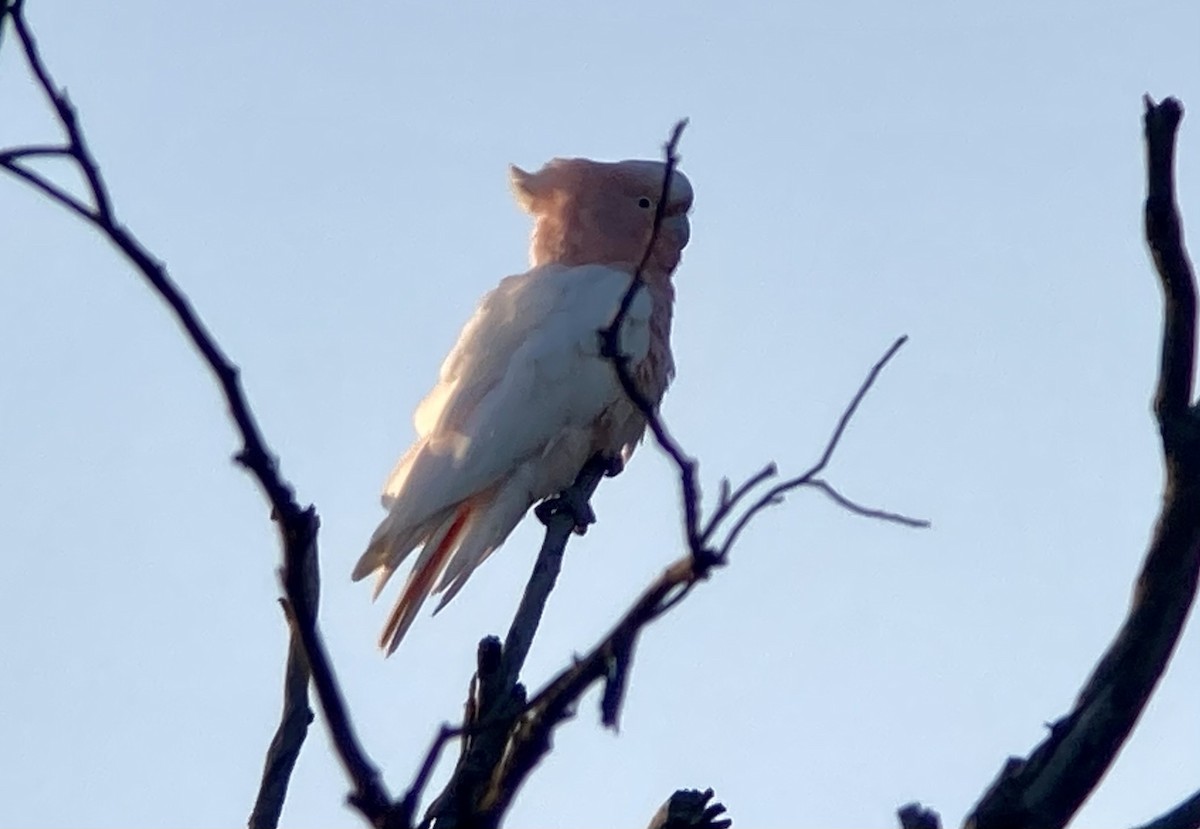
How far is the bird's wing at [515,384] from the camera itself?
443 cm

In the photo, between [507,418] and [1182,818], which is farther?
[507,418]

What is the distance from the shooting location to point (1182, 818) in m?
1.94

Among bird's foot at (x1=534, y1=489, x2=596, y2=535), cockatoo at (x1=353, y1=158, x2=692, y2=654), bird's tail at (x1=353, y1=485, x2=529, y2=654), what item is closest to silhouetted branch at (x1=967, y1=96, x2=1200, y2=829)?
bird's foot at (x1=534, y1=489, x2=596, y2=535)

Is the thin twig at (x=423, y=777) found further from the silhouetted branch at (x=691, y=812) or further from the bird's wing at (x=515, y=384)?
the bird's wing at (x=515, y=384)

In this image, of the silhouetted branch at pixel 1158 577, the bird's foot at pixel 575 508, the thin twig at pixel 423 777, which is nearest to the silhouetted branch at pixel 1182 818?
the silhouetted branch at pixel 1158 577

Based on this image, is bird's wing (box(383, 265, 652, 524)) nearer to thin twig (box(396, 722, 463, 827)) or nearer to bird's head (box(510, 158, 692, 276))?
bird's head (box(510, 158, 692, 276))

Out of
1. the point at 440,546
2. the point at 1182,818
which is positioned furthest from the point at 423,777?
the point at 440,546

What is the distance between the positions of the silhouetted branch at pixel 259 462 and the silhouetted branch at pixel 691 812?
465 mm

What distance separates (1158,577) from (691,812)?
0.62m

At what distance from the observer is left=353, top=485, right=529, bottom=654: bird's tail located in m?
4.18

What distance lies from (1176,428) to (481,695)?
0.98 meters

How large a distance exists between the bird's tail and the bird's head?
0.98 m

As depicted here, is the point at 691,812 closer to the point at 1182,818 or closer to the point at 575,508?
the point at 1182,818

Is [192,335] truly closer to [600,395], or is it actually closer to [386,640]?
[386,640]
